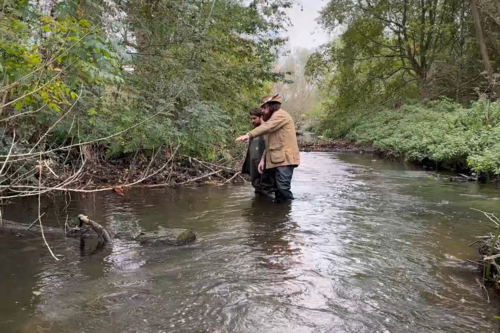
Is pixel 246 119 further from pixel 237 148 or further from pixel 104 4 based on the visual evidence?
pixel 104 4

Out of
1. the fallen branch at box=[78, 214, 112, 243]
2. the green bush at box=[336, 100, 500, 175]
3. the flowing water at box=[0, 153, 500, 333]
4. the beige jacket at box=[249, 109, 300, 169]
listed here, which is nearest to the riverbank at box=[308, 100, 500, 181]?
the green bush at box=[336, 100, 500, 175]

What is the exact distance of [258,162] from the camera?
8805 millimetres

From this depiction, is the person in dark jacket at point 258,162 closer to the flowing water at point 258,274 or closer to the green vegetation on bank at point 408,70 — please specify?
the flowing water at point 258,274

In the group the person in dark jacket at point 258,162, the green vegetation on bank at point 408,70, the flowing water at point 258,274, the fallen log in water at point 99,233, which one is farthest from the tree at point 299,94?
the fallen log in water at point 99,233

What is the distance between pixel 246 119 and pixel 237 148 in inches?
50.3

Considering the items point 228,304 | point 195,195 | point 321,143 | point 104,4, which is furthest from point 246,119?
point 321,143

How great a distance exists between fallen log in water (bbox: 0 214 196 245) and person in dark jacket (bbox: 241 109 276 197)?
3.34 meters

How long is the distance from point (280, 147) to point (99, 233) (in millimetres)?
→ 3748

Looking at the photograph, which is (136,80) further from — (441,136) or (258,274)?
(441,136)

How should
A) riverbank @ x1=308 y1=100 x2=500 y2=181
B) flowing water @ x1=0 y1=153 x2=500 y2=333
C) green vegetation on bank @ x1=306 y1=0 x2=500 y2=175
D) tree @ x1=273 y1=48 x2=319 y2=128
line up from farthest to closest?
tree @ x1=273 y1=48 x2=319 y2=128, green vegetation on bank @ x1=306 y1=0 x2=500 y2=175, riverbank @ x1=308 y1=100 x2=500 y2=181, flowing water @ x1=0 y1=153 x2=500 y2=333

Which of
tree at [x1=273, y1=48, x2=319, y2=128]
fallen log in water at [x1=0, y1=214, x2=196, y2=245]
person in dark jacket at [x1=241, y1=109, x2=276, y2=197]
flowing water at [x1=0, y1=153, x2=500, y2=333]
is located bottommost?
flowing water at [x1=0, y1=153, x2=500, y2=333]

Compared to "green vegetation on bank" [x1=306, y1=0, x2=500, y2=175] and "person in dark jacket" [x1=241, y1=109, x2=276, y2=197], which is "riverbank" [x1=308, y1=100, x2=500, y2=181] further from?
"person in dark jacket" [x1=241, y1=109, x2=276, y2=197]

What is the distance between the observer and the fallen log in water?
Answer: 5184 millimetres

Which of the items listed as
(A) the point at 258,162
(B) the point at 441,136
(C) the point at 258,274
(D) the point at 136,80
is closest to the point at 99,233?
(C) the point at 258,274
